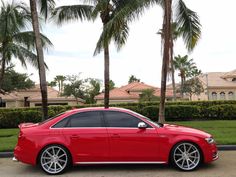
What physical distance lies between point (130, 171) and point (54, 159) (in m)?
1.72

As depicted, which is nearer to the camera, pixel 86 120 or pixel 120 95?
pixel 86 120

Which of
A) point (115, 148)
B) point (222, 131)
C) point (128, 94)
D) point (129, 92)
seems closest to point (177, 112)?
point (222, 131)

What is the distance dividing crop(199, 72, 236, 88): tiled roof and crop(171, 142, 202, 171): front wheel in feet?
168

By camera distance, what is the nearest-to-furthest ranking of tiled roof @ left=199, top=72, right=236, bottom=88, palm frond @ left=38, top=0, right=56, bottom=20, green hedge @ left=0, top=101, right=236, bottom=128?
1. palm frond @ left=38, top=0, right=56, bottom=20
2. green hedge @ left=0, top=101, right=236, bottom=128
3. tiled roof @ left=199, top=72, right=236, bottom=88

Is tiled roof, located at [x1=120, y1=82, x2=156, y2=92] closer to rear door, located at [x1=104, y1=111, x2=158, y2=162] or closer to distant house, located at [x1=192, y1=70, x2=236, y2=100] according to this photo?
distant house, located at [x1=192, y1=70, x2=236, y2=100]

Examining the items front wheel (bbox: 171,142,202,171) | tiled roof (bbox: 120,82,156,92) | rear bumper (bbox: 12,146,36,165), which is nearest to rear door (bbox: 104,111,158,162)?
front wheel (bbox: 171,142,202,171)

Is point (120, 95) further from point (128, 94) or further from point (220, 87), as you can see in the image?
point (220, 87)

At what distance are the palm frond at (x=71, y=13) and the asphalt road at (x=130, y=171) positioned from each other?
1093cm

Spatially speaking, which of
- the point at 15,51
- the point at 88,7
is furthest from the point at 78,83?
the point at 88,7

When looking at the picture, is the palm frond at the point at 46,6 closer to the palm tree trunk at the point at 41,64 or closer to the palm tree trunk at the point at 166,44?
the palm tree trunk at the point at 41,64

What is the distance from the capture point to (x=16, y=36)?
72.7ft

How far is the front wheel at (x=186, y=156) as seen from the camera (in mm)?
7918

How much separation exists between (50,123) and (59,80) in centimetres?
8847

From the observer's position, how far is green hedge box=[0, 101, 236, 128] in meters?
23.5
